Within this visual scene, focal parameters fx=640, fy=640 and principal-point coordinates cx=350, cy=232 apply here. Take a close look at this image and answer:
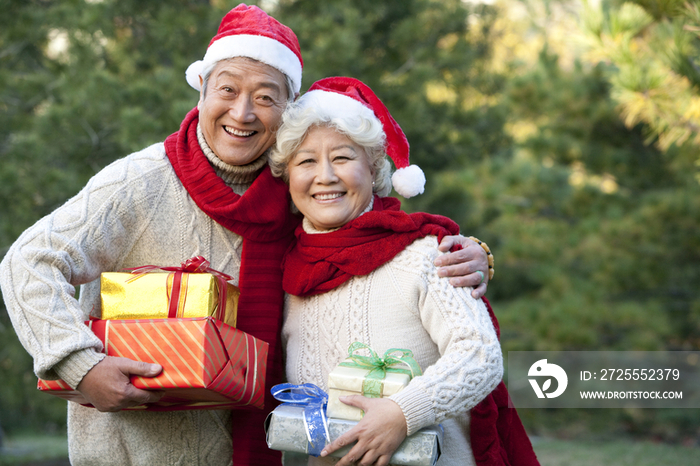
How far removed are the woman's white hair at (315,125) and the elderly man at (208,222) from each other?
94mm

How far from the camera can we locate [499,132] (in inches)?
289

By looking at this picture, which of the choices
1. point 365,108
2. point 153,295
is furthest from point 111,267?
point 365,108

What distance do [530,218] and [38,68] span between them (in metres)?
6.39

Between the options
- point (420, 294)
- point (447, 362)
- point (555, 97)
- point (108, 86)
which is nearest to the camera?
point (447, 362)

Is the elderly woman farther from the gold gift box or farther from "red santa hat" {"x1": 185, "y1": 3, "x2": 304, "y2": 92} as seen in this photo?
the gold gift box

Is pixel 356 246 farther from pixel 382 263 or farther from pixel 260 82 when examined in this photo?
pixel 260 82

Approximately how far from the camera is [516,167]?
856 centimetres

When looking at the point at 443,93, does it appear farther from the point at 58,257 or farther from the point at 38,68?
the point at 58,257

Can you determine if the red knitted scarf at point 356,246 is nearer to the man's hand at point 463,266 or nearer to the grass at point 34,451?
the man's hand at point 463,266

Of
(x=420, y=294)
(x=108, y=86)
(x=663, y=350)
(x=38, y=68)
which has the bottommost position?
(x=663, y=350)

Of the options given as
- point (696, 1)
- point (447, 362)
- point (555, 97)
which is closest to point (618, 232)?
point (555, 97)

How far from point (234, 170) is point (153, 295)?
2.06ft

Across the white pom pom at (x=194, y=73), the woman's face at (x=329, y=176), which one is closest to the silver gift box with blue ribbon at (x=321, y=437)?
the woman's face at (x=329, y=176)

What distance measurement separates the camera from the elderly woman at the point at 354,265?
7.00 ft
